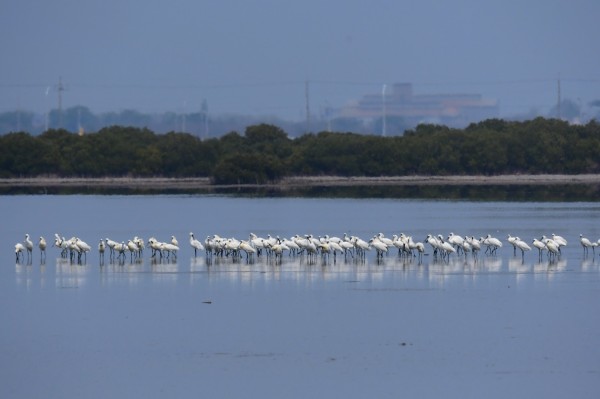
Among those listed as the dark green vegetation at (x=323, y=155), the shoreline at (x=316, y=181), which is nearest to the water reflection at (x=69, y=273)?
the shoreline at (x=316, y=181)

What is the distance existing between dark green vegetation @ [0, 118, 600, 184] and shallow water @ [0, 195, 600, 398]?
4430 centimetres

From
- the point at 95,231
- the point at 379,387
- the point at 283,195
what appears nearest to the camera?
the point at 379,387

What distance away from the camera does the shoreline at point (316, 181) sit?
77.5m

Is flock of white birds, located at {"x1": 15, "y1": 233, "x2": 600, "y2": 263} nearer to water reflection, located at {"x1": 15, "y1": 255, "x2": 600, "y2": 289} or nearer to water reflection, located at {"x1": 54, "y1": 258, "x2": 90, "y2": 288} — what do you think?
water reflection, located at {"x1": 15, "y1": 255, "x2": 600, "y2": 289}

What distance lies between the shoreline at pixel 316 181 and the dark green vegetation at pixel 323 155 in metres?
0.55

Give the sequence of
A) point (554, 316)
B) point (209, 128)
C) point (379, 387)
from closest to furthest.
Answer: point (379, 387)
point (554, 316)
point (209, 128)

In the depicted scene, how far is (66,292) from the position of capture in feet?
82.6

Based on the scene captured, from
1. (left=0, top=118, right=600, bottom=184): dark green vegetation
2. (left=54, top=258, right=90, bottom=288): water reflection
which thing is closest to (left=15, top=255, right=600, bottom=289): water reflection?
(left=54, top=258, right=90, bottom=288): water reflection

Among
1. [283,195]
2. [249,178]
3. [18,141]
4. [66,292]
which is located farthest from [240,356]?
[18,141]

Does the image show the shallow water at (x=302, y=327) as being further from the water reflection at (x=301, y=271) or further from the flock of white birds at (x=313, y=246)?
the flock of white birds at (x=313, y=246)

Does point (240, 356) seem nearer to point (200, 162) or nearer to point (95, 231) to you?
point (95, 231)

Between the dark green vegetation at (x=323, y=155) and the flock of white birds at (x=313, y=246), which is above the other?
the dark green vegetation at (x=323, y=155)

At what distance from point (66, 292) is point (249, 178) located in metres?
53.0

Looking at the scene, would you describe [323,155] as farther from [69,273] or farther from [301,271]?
[69,273]
